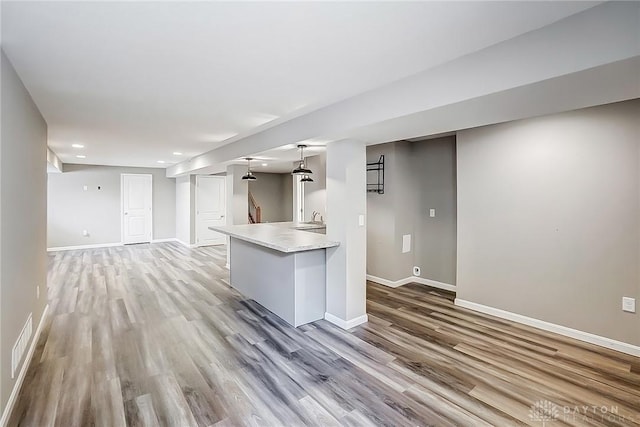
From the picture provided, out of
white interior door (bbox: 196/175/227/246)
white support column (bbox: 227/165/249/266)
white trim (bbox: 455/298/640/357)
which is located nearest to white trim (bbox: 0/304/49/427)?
white support column (bbox: 227/165/249/266)

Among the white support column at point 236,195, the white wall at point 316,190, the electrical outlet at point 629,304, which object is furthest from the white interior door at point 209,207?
the electrical outlet at point 629,304

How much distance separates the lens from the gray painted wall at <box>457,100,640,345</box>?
2863 millimetres

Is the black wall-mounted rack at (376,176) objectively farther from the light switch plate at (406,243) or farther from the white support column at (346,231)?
the white support column at (346,231)

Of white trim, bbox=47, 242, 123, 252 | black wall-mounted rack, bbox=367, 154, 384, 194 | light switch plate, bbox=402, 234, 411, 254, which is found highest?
black wall-mounted rack, bbox=367, 154, 384, 194

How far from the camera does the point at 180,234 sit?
954 centimetres

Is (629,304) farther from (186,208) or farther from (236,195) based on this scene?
(186,208)

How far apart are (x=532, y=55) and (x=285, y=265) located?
291cm

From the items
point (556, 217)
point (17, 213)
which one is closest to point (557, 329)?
point (556, 217)

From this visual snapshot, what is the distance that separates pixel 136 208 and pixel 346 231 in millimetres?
8209

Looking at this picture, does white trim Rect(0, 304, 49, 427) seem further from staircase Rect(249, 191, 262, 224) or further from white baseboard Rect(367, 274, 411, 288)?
staircase Rect(249, 191, 262, 224)

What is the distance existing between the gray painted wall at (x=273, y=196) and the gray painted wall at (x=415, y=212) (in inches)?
235

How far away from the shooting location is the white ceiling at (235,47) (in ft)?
5.09

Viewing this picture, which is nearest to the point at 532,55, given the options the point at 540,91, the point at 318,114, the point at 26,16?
the point at 540,91

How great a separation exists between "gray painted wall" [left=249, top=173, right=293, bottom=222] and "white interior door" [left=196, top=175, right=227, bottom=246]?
1378 mm
